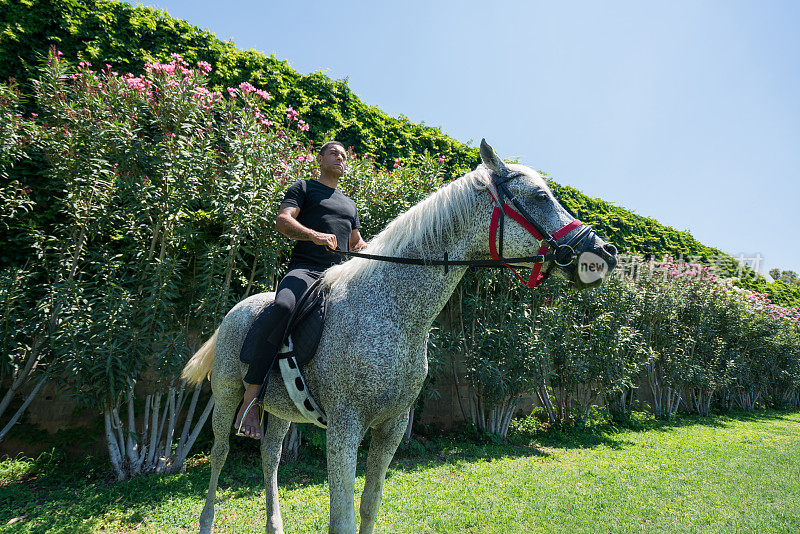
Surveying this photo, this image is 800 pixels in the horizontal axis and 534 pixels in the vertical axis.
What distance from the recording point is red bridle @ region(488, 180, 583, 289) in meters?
1.77

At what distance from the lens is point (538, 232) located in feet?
5.90

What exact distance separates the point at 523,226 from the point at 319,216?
124cm

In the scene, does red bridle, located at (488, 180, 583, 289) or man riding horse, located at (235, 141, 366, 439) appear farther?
man riding horse, located at (235, 141, 366, 439)

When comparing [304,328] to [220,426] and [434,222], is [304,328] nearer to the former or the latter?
[434,222]

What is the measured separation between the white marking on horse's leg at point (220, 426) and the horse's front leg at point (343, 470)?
1200 millimetres

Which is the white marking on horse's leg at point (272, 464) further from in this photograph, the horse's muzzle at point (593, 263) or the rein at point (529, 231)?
the horse's muzzle at point (593, 263)

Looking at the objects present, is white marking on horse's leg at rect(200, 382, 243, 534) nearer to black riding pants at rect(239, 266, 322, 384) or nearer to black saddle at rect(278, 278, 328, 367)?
black riding pants at rect(239, 266, 322, 384)

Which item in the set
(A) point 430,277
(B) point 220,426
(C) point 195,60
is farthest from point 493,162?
(C) point 195,60

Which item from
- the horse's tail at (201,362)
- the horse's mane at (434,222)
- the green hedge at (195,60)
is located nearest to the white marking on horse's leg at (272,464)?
the horse's tail at (201,362)

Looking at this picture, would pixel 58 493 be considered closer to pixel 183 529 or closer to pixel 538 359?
pixel 183 529

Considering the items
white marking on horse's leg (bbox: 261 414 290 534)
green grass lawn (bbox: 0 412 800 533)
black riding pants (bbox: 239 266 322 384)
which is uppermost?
black riding pants (bbox: 239 266 322 384)

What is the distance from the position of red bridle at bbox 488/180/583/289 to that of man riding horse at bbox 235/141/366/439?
85 centimetres

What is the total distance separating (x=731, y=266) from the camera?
717 inches

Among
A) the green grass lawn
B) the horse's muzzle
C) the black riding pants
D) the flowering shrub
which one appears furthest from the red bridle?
the flowering shrub
